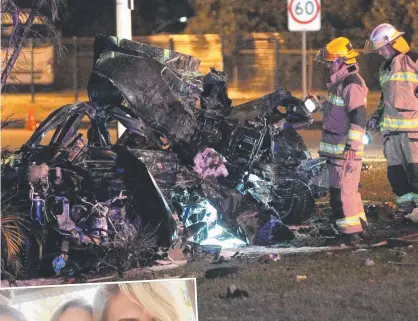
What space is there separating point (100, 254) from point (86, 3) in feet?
80.7

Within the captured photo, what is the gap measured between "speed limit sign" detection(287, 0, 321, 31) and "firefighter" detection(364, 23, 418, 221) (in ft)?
12.1

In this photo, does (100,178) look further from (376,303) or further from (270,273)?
(376,303)

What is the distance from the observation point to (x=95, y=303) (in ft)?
14.6

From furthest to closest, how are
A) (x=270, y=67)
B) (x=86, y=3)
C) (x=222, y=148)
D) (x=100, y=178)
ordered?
(x=86, y=3) < (x=270, y=67) < (x=222, y=148) < (x=100, y=178)

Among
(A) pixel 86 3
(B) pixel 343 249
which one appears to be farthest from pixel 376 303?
(A) pixel 86 3

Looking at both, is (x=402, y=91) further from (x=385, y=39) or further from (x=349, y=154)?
(x=349, y=154)

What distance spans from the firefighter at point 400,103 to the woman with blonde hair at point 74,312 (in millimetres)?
4894

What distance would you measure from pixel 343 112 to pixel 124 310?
398 centimetres

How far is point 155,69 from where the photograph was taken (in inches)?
308

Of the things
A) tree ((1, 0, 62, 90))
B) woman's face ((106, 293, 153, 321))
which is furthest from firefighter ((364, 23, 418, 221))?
woman's face ((106, 293, 153, 321))

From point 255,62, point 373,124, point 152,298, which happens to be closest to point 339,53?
point 373,124

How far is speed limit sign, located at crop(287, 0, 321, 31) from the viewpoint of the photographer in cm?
1249

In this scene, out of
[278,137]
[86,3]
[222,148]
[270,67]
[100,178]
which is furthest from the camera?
[86,3]

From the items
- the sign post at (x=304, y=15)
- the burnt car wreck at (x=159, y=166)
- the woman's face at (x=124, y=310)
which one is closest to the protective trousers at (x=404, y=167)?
the burnt car wreck at (x=159, y=166)
